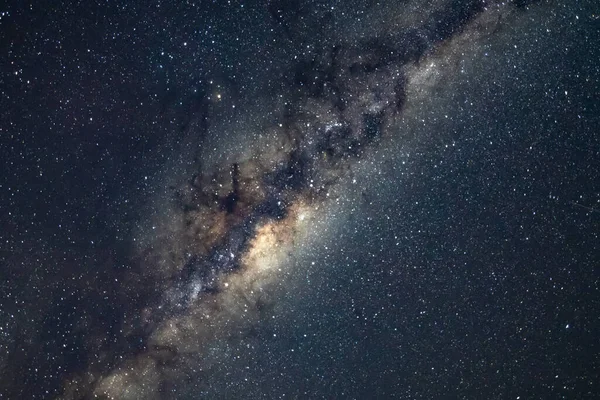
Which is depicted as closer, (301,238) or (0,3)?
(0,3)

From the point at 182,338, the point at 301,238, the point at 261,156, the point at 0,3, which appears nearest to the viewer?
the point at 0,3

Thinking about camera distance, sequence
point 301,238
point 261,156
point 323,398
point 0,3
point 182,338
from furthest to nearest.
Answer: point 323,398
point 182,338
point 301,238
point 261,156
point 0,3

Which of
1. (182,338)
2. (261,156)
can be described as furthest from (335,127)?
(182,338)

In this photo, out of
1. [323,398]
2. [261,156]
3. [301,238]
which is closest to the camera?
[261,156]

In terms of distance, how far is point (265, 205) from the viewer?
12.8 feet

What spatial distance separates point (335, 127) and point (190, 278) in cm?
203

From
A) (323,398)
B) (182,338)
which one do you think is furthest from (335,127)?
(323,398)

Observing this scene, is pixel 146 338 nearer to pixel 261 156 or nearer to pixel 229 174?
pixel 229 174

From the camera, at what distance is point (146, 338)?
422 cm

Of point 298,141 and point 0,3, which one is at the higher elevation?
point 0,3

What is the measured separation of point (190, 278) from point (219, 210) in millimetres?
768

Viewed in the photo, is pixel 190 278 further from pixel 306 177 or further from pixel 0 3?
pixel 0 3

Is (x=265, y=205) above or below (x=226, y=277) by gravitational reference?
above

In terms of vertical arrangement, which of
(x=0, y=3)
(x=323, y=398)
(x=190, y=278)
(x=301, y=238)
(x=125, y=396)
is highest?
(x=0, y=3)
